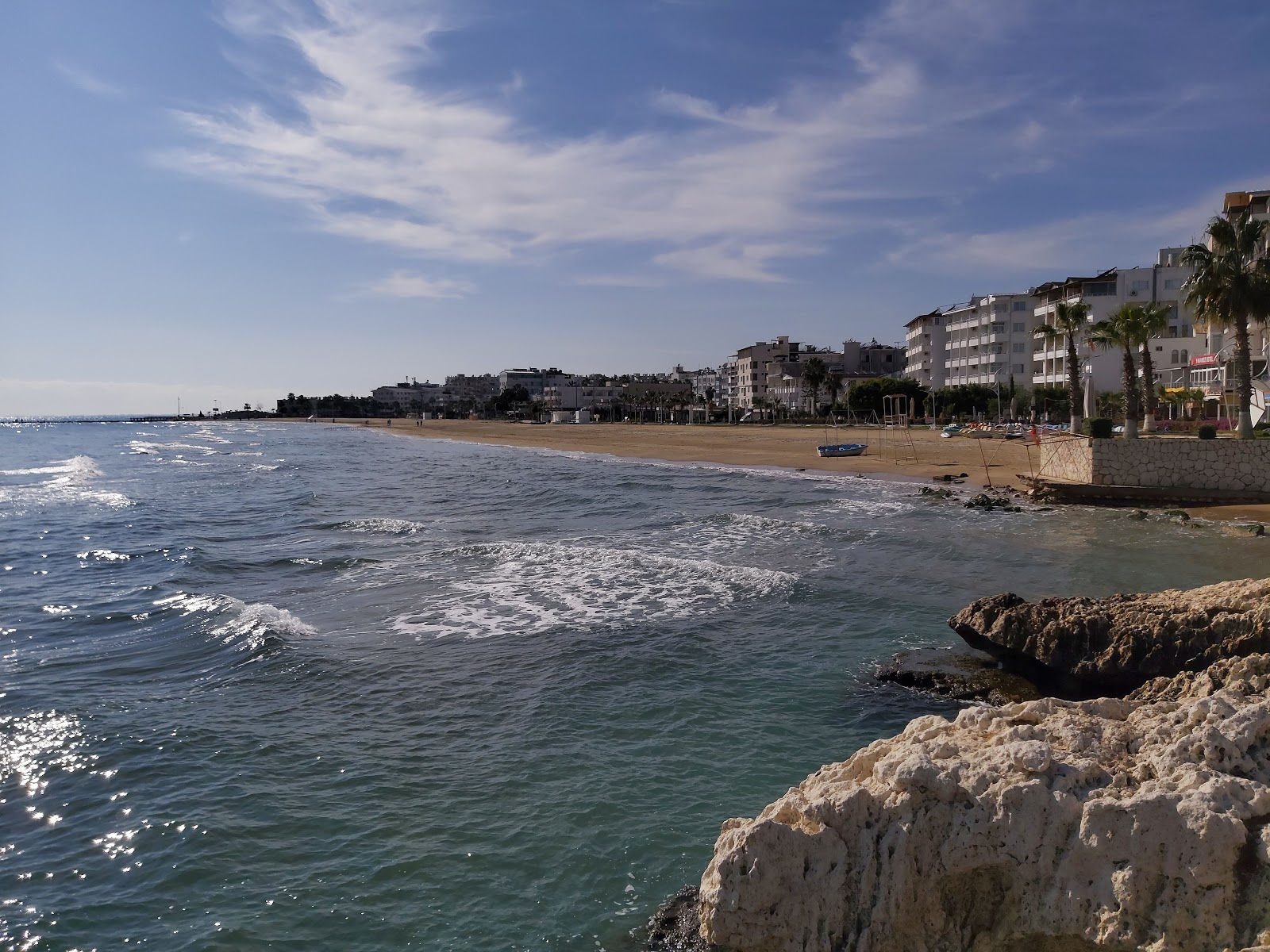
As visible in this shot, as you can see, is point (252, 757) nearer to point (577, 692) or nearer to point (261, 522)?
point (577, 692)

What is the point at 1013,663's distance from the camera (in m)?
12.4

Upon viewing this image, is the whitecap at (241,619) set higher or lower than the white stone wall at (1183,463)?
lower

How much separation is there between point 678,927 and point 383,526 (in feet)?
83.8

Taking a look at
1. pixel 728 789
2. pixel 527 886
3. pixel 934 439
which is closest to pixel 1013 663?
pixel 728 789

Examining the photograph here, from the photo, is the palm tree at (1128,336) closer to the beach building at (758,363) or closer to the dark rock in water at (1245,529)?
the dark rock in water at (1245,529)

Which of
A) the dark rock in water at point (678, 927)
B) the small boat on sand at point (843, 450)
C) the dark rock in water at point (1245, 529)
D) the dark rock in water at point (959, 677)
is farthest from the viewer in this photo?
the small boat on sand at point (843, 450)

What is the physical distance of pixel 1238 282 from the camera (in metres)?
32.9

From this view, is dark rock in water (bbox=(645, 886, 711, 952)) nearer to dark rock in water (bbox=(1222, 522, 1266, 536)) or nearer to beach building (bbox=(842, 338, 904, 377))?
dark rock in water (bbox=(1222, 522, 1266, 536))

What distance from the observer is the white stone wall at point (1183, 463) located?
104 feet

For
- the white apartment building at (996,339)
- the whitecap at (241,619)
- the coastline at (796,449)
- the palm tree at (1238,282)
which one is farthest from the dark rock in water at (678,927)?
the white apartment building at (996,339)

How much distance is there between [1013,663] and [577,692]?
6.18 m

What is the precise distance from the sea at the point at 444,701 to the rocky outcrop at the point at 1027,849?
1793 mm

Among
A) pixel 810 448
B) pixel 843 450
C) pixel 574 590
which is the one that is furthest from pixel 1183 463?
pixel 810 448

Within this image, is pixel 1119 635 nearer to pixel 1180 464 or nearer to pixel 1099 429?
pixel 1099 429
